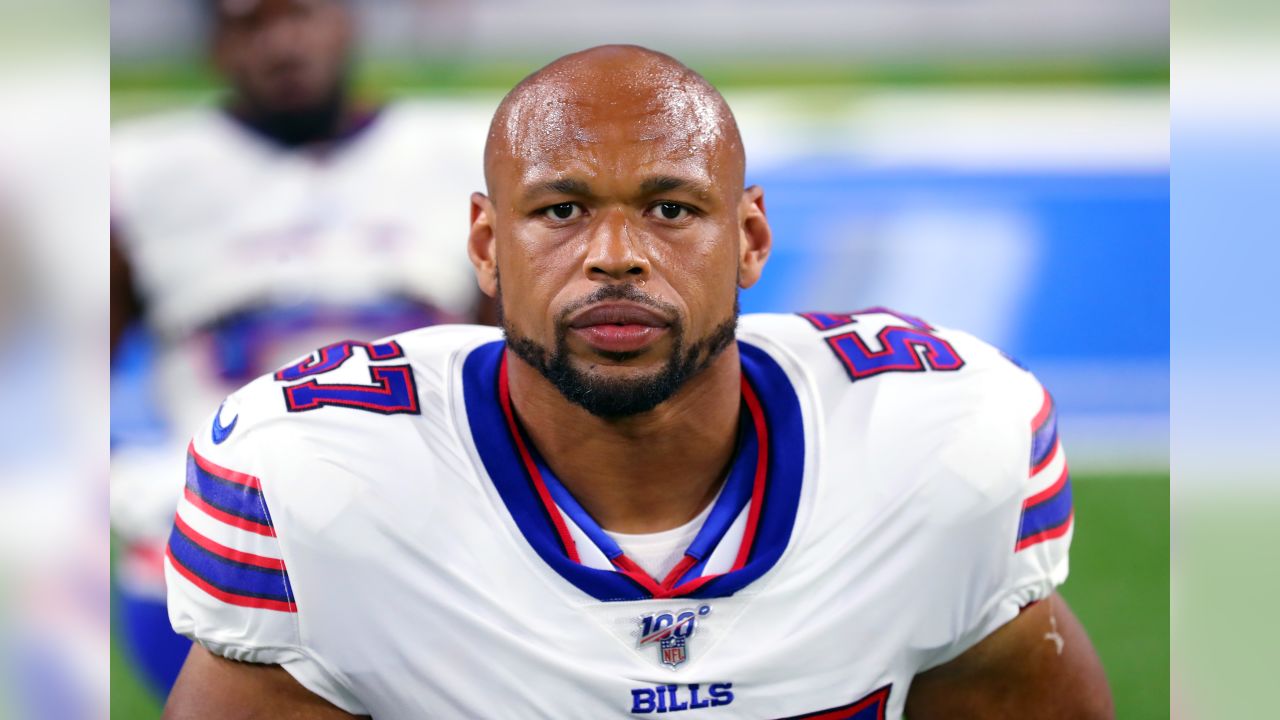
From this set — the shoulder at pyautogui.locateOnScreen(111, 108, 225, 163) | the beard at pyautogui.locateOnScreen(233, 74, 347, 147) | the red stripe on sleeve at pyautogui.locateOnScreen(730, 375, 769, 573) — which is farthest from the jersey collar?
the shoulder at pyautogui.locateOnScreen(111, 108, 225, 163)

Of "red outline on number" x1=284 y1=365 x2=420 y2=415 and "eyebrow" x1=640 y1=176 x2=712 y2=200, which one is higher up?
"eyebrow" x1=640 y1=176 x2=712 y2=200

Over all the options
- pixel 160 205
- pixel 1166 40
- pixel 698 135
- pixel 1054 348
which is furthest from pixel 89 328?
pixel 1166 40

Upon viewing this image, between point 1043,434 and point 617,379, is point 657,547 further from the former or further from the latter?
Result: point 1043,434

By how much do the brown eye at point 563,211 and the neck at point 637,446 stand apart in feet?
0.57

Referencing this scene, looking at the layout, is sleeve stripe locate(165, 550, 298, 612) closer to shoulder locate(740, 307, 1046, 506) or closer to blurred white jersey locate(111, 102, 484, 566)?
shoulder locate(740, 307, 1046, 506)

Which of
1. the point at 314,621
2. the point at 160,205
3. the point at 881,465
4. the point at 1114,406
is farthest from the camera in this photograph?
the point at 1114,406

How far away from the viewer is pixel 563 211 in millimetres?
1354

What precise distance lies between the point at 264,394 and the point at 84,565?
114 cm

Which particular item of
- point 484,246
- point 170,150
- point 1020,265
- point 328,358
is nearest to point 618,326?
point 484,246

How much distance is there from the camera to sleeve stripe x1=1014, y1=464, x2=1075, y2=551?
57.1 inches

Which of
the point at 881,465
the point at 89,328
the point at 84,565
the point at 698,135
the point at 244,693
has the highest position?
the point at 698,135

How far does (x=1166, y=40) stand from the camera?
3.34 m

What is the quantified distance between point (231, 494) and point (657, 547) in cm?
45

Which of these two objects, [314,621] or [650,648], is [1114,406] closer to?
[650,648]
